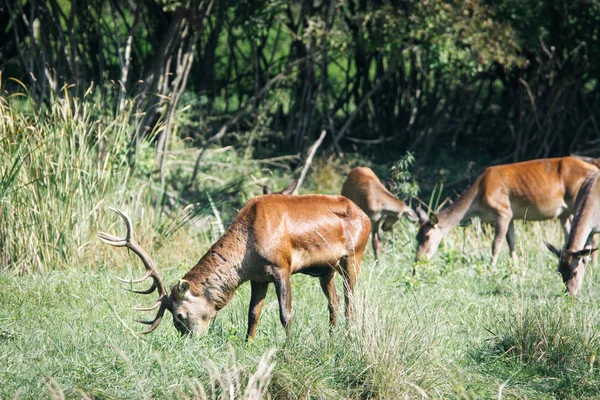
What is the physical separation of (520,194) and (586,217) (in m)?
Result: 2.42

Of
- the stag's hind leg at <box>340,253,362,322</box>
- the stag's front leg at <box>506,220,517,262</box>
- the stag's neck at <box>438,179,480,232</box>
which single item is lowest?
the stag's front leg at <box>506,220,517,262</box>

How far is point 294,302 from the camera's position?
7988mm

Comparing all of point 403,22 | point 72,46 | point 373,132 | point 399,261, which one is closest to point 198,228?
point 399,261

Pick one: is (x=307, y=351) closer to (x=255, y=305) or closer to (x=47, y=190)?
(x=255, y=305)

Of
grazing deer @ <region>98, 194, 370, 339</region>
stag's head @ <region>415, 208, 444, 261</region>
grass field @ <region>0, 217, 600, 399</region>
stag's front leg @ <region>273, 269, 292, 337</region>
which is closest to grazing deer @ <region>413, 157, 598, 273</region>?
stag's head @ <region>415, 208, 444, 261</region>

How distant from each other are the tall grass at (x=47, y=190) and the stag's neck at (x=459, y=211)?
14.9ft

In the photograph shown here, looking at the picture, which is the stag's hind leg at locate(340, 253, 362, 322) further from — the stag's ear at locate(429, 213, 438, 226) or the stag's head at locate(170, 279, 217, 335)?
the stag's ear at locate(429, 213, 438, 226)

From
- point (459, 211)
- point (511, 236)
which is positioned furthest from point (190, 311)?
point (511, 236)

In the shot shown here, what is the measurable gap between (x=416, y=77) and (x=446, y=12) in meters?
4.06

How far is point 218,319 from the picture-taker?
7.34 m

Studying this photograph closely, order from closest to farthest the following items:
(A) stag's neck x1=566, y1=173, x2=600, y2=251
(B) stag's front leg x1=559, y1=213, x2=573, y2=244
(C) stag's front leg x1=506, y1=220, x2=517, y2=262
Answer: (A) stag's neck x1=566, y1=173, x2=600, y2=251 < (C) stag's front leg x1=506, y1=220, x2=517, y2=262 < (B) stag's front leg x1=559, y1=213, x2=573, y2=244

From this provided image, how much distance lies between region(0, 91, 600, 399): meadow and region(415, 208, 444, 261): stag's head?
0.36 m

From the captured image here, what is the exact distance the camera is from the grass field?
562 cm

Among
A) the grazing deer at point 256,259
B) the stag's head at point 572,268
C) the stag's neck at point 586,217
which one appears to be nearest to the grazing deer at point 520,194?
the stag's neck at point 586,217
